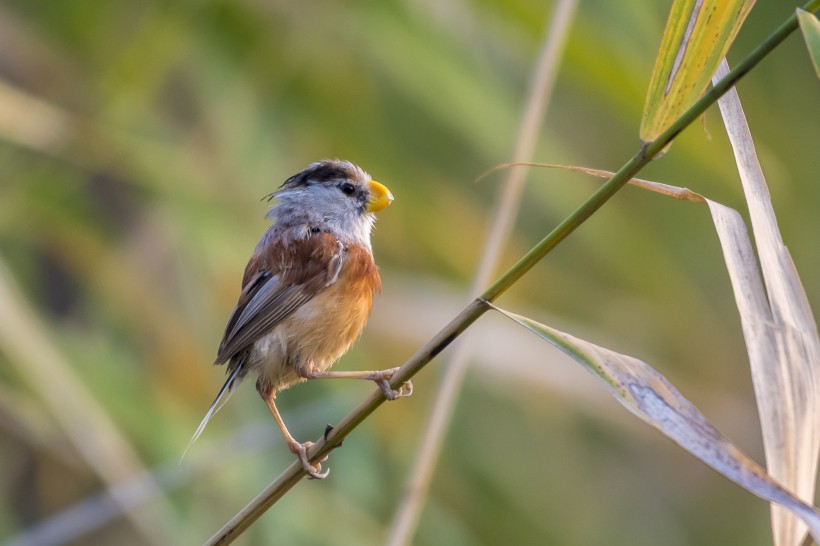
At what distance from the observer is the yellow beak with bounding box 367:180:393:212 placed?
3287 mm

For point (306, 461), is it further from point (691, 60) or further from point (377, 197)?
point (377, 197)

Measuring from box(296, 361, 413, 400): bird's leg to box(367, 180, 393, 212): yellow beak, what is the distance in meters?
0.62

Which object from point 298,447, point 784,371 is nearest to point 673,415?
point 784,371

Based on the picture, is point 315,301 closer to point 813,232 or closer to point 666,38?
point 666,38

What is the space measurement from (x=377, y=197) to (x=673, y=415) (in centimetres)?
189

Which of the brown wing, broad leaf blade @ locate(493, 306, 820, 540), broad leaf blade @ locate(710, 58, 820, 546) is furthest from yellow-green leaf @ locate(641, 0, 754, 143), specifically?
the brown wing

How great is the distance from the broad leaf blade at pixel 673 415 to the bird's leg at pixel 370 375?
32 centimetres

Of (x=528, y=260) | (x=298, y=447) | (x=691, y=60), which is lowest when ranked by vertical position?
(x=298, y=447)

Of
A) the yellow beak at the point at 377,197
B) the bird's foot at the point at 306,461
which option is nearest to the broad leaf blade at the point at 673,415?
the bird's foot at the point at 306,461

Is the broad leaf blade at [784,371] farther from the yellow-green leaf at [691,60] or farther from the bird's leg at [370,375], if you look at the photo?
the bird's leg at [370,375]

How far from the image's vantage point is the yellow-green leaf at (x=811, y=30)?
1467mm

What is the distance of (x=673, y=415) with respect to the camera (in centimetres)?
156

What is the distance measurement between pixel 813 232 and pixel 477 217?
160 cm

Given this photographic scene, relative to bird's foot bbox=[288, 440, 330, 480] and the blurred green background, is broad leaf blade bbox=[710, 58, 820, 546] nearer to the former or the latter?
bird's foot bbox=[288, 440, 330, 480]
